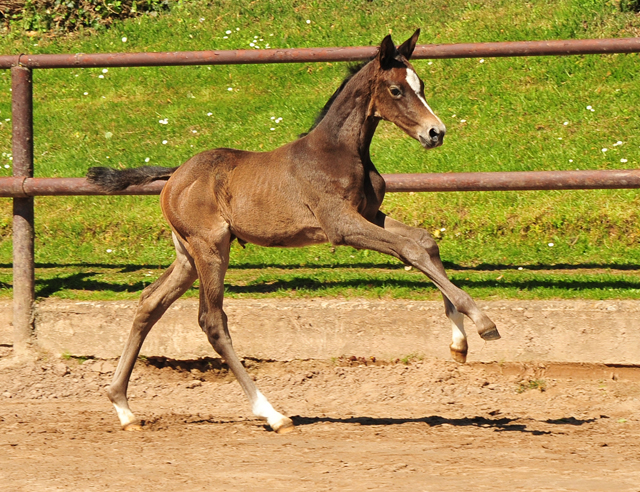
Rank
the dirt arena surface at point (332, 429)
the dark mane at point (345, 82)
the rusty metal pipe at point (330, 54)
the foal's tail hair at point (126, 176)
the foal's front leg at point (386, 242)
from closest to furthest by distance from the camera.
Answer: the dirt arena surface at point (332, 429), the foal's front leg at point (386, 242), the dark mane at point (345, 82), the foal's tail hair at point (126, 176), the rusty metal pipe at point (330, 54)

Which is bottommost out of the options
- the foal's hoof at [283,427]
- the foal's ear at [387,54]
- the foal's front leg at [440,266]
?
the foal's hoof at [283,427]

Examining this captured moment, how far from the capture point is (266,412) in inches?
188

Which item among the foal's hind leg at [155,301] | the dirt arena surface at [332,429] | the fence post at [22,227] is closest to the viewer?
the dirt arena surface at [332,429]

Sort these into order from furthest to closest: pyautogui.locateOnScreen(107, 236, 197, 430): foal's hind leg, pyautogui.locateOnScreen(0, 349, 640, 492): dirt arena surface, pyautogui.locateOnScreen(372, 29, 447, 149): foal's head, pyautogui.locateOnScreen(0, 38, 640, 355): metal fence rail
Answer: pyautogui.locateOnScreen(0, 38, 640, 355): metal fence rail → pyautogui.locateOnScreen(107, 236, 197, 430): foal's hind leg → pyautogui.locateOnScreen(372, 29, 447, 149): foal's head → pyautogui.locateOnScreen(0, 349, 640, 492): dirt arena surface

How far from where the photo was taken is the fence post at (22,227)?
603 cm

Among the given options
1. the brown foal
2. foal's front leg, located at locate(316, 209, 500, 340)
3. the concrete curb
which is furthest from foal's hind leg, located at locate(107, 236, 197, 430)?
foal's front leg, located at locate(316, 209, 500, 340)

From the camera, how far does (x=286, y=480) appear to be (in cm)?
367

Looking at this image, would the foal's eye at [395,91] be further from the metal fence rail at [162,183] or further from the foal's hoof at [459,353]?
the foal's hoof at [459,353]

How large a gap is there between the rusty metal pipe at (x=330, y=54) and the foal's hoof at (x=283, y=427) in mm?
2414

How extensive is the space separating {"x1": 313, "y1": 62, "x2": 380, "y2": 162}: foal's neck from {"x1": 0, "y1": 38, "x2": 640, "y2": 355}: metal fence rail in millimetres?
795

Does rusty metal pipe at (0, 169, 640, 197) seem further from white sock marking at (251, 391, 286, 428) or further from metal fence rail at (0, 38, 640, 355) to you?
white sock marking at (251, 391, 286, 428)

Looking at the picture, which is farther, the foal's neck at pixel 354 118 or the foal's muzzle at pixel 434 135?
the foal's neck at pixel 354 118

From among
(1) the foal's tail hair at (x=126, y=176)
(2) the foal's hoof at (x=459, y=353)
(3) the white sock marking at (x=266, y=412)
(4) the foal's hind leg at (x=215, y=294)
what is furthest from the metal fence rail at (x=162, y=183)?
(3) the white sock marking at (x=266, y=412)

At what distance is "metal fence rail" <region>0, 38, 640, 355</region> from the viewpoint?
552 centimetres
